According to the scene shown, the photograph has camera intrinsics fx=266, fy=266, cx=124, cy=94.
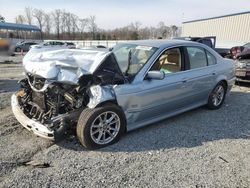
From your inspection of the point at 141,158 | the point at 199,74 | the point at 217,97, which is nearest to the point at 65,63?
the point at 141,158

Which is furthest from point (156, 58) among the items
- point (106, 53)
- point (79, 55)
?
point (79, 55)

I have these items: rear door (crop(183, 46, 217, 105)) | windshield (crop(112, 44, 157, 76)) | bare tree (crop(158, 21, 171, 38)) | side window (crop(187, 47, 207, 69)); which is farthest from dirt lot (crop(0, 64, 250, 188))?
bare tree (crop(158, 21, 171, 38))

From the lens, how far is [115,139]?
4105mm

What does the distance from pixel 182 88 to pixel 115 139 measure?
5.40 ft

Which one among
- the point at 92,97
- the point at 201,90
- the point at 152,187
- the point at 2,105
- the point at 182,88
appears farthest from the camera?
the point at 2,105

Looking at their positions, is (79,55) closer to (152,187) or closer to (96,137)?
(96,137)

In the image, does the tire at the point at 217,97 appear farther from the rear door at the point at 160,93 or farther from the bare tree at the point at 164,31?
the bare tree at the point at 164,31

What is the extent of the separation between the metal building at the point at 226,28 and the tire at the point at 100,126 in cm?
2437

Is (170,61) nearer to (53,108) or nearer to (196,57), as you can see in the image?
(196,57)

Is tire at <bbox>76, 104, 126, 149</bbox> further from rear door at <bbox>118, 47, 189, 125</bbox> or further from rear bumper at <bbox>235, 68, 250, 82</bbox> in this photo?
rear bumper at <bbox>235, 68, 250, 82</bbox>

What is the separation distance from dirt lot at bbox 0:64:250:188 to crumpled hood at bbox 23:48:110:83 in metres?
1.00

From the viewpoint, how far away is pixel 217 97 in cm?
602

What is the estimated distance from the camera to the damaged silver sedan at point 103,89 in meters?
3.85

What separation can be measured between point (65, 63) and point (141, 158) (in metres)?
1.91
